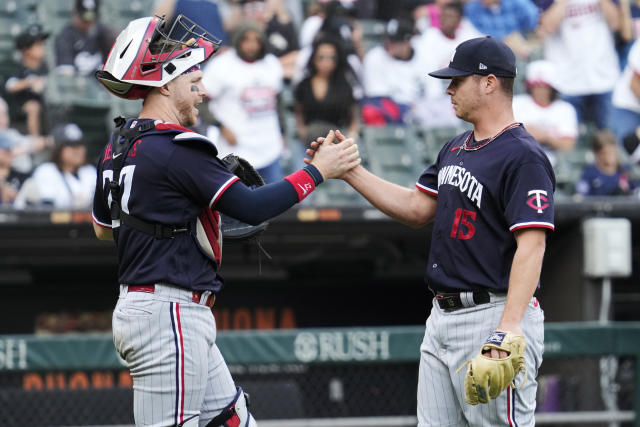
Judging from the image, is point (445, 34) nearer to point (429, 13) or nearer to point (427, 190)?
point (429, 13)

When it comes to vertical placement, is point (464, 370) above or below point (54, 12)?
below

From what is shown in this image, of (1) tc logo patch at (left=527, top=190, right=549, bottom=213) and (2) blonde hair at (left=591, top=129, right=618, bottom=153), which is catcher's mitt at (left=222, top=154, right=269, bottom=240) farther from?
(2) blonde hair at (left=591, top=129, right=618, bottom=153)

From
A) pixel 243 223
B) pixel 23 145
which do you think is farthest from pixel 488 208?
pixel 23 145

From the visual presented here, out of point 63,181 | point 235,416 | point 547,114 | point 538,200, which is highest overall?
point 547,114

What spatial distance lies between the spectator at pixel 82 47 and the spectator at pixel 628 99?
14.4ft

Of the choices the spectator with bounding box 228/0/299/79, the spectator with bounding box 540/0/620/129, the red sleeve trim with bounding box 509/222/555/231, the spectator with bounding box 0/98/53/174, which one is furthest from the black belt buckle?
the spectator with bounding box 540/0/620/129

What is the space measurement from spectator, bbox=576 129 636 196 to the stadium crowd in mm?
12

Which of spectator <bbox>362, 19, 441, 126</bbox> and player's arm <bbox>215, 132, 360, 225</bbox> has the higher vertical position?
spectator <bbox>362, 19, 441, 126</bbox>

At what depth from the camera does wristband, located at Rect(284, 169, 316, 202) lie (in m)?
3.25

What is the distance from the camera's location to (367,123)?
8.09 metres

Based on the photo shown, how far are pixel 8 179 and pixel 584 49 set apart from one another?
506 centimetres

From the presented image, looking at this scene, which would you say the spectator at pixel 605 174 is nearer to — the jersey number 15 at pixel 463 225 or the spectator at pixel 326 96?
the spectator at pixel 326 96

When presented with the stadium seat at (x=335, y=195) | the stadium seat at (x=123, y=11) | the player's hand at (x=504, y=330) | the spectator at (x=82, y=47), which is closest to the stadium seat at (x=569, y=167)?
the stadium seat at (x=335, y=195)

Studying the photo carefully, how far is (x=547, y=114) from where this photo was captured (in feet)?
27.0
